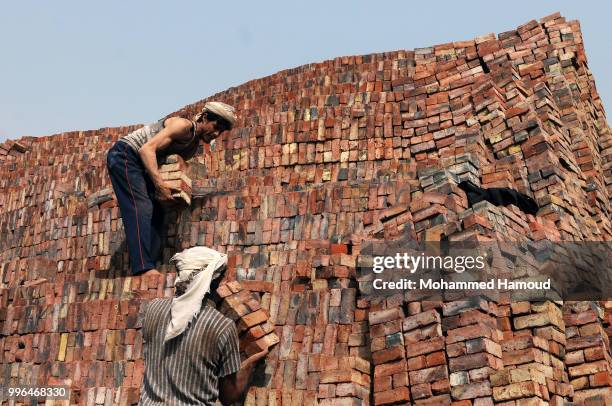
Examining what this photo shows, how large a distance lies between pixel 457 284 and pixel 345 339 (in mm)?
946

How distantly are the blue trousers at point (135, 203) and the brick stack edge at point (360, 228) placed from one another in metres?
0.30

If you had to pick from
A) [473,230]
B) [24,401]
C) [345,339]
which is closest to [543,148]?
[473,230]

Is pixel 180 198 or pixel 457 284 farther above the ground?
pixel 180 198

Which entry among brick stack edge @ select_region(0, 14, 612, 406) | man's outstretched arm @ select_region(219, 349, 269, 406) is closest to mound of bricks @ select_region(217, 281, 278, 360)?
brick stack edge @ select_region(0, 14, 612, 406)

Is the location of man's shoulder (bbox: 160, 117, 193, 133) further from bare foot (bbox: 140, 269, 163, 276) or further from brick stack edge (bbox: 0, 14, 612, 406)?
bare foot (bbox: 140, 269, 163, 276)

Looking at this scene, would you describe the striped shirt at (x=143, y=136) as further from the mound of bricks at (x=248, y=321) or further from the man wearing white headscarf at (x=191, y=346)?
the man wearing white headscarf at (x=191, y=346)

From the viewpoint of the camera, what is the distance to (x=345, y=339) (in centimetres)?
604

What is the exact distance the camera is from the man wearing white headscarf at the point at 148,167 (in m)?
7.24

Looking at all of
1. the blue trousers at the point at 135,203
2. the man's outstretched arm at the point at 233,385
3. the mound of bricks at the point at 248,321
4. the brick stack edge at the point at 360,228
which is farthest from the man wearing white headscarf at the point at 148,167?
the man's outstretched arm at the point at 233,385

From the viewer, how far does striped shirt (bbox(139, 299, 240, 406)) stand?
3.67m

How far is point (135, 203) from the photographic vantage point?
7.42 meters

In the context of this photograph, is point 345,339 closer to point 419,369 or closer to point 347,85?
point 419,369

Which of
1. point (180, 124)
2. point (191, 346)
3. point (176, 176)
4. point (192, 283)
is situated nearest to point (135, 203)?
point (176, 176)

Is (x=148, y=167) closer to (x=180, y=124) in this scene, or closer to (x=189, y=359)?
(x=180, y=124)
